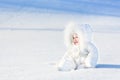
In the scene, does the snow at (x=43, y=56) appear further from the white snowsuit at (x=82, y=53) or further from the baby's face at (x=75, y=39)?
the baby's face at (x=75, y=39)

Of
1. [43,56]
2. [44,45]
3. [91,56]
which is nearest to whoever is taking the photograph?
[91,56]

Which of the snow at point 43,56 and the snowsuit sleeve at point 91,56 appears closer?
the snow at point 43,56

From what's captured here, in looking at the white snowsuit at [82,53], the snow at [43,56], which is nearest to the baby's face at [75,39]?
the white snowsuit at [82,53]

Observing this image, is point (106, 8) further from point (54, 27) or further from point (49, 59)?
point (49, 59)

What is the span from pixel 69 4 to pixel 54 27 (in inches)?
110

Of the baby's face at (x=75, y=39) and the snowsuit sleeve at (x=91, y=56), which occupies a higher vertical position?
the baby's face at (x=75, y=39)

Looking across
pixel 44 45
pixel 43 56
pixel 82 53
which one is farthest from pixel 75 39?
pixel 44 45

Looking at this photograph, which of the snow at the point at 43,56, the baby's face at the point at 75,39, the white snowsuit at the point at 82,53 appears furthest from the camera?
the baby's face at the point at 75,39

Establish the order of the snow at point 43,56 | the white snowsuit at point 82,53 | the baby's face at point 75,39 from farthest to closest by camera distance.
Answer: the baby's face at point 75,39 < the white snowsuit at point 82,53 < the snow at point 43,56

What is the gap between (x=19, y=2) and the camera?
439 inches

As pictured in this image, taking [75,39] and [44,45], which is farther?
[44,45]

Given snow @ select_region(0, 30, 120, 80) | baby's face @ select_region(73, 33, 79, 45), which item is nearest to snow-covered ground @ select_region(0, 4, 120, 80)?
snow @ select_region(0, 30, 120, 80)

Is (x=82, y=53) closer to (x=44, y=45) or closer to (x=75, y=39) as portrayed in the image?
(x=75, y=39)

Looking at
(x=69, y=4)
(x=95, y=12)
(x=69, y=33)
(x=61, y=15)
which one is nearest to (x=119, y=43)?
(x=69, y=33)
